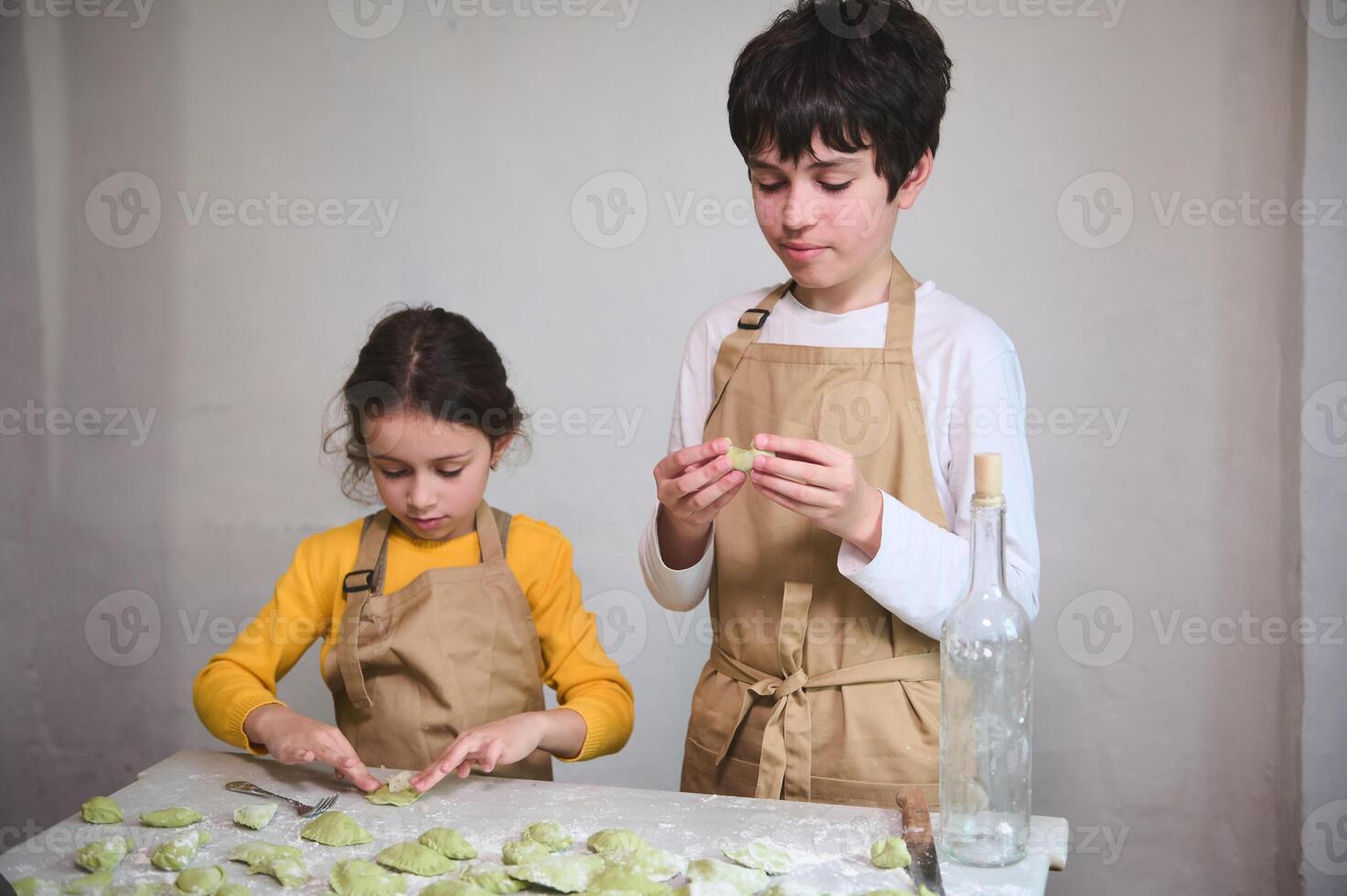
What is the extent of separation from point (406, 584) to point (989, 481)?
111cm

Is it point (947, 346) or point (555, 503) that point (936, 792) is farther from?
point (555, 503)

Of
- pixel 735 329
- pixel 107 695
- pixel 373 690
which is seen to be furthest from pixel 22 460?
pixel 735 329

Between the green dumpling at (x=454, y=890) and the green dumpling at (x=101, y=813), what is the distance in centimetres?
46

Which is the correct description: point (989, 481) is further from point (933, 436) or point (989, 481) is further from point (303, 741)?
point (303, 741)

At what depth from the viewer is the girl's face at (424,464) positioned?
74.8 inches

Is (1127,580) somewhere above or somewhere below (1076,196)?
below

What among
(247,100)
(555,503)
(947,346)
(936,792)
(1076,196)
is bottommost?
(936,792)

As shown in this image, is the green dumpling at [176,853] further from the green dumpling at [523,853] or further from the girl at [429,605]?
the girl at [429,605]

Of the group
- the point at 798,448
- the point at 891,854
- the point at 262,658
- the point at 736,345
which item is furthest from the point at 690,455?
the point at 262,658

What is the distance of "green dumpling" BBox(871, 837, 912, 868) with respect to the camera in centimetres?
128

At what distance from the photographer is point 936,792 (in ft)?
5.22

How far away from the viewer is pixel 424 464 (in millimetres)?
1904

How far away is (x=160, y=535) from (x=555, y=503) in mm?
1088

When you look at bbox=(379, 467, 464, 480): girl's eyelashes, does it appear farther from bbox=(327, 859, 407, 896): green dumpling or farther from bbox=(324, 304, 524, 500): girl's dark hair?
bbox=(327, 859, 407, 896): green dumpling
